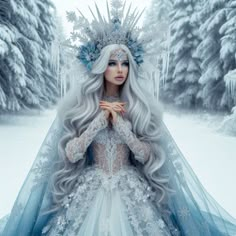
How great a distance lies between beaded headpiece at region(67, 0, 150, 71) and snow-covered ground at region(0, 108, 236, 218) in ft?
3.14

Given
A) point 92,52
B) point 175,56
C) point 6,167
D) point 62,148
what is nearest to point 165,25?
point 92,52

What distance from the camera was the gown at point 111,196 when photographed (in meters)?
1.15

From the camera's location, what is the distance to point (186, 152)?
211cm

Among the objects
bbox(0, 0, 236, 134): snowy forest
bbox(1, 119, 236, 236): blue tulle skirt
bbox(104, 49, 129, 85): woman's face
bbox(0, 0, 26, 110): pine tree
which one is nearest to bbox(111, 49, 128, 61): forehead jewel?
bbox(104, 49, 129, 85): woman's face

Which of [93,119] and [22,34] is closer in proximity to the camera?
[93,119]

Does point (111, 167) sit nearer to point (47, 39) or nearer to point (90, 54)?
point (90, 54)

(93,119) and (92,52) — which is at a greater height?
(92,52)

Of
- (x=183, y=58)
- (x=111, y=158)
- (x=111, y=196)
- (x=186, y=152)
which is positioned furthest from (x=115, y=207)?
(x=183, y=58)

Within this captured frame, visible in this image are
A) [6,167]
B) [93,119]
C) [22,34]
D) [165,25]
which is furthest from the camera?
[22,34]

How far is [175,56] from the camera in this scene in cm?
224

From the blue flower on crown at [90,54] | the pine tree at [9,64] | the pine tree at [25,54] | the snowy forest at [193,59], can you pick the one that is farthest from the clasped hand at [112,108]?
the pine tree at [9,64]

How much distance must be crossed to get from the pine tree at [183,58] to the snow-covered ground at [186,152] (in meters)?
0.11

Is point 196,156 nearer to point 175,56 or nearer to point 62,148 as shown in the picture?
point 175,56

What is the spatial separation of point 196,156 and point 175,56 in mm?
554
